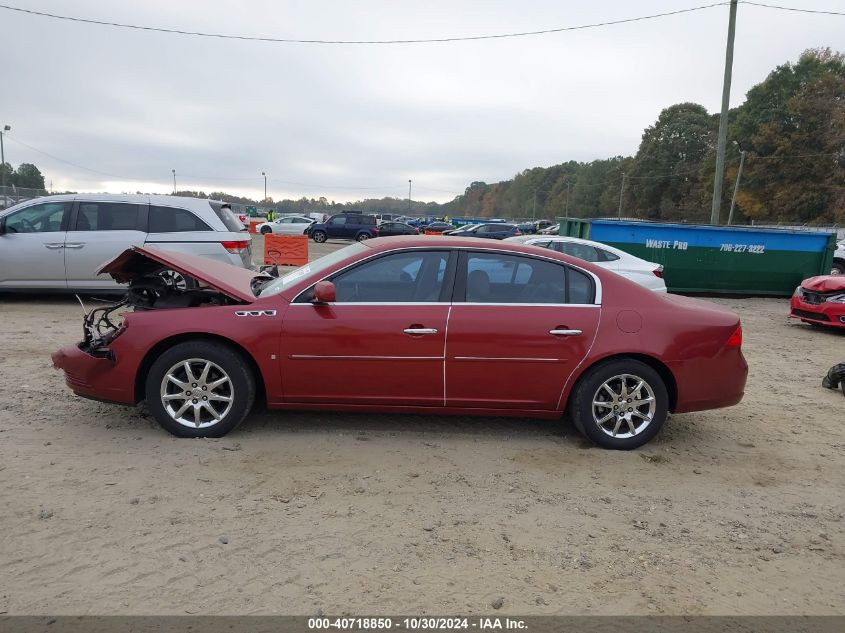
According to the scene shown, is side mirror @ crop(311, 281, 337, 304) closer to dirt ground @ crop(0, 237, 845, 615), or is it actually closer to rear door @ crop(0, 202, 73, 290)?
dirt ground @ crop(0, 237, 845, 615)

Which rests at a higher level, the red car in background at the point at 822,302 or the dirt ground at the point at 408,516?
the red car in background at the point at 822,302

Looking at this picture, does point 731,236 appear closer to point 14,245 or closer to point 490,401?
point 490,401

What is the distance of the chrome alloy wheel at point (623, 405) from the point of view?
447 centimetres

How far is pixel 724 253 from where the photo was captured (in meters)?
14.6

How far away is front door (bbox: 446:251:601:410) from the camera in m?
4.37

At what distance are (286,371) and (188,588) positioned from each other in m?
1.83

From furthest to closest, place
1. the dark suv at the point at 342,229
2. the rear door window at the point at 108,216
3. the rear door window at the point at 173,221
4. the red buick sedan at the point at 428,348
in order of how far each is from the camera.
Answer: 1. the dark suv at the point at 342,229
2. the rear door window at the point at 173,221
3. the rear door window at the point at 108,216
4. the red buick sedan at the point at 428,348

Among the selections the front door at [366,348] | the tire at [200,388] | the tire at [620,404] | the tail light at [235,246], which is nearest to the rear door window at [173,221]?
the tail light at [235,246]

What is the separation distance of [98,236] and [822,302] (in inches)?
454

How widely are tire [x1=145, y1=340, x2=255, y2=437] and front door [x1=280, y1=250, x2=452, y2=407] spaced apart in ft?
1.05

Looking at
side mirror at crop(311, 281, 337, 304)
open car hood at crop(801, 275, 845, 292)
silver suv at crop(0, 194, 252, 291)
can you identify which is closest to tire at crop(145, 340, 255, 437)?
side mirror at crop(311, 281, 337, 304)

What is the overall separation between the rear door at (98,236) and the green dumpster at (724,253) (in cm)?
985

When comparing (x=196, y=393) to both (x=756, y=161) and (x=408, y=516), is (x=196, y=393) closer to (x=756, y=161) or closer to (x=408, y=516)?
(x=408, y=516)

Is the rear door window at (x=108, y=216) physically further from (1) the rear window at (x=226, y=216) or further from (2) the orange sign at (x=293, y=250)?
(2) the orange sign at (x=293, y=250)
